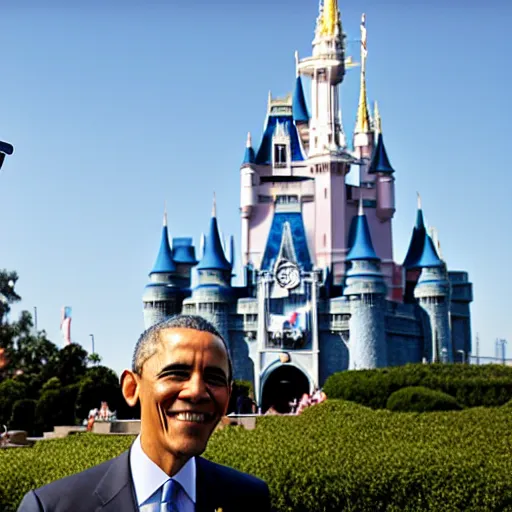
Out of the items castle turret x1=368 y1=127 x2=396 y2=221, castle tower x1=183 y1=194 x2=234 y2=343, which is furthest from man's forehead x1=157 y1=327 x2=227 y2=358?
castle turret x1=368 y1=127 x2=396 y2=221

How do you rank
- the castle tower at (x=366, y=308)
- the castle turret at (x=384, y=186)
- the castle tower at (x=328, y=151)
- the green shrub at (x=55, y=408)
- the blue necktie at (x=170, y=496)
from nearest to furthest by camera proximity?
the blue necktie at (x=170, y=496), the green shrub at (x=55, y=408), the castle tower at (x=366, y=308), the castle tower at (x=328, y=151), the castle turret at (x=384, y=186)

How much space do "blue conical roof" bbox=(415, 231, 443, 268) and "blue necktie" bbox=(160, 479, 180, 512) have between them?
2107 inches

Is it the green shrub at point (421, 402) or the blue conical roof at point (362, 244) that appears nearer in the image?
the green shrub at point (421, 402)

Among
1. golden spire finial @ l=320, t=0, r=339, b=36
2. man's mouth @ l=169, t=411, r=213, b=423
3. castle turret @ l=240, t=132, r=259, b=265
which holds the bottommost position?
man's mouth @ l=169, t=411, r=213, b=423

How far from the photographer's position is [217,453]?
37.7ft

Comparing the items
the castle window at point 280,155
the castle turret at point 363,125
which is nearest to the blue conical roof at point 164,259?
the castle window at point 280,155

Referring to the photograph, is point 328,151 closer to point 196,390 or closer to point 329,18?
point 329,18

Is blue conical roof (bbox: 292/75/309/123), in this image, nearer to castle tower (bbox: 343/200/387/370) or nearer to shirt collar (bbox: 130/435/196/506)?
castle tower (bbox: 343/200/387/370)

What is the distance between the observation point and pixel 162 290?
55.0 meters

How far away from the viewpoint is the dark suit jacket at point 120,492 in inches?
108

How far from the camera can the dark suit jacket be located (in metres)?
2.74

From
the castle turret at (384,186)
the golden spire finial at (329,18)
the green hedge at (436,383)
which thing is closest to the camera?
the green hedge at (436,383)

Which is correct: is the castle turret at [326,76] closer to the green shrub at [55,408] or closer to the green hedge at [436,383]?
the green hedge at [436,383]

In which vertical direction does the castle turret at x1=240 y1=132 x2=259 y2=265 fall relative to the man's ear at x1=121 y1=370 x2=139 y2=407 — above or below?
above
